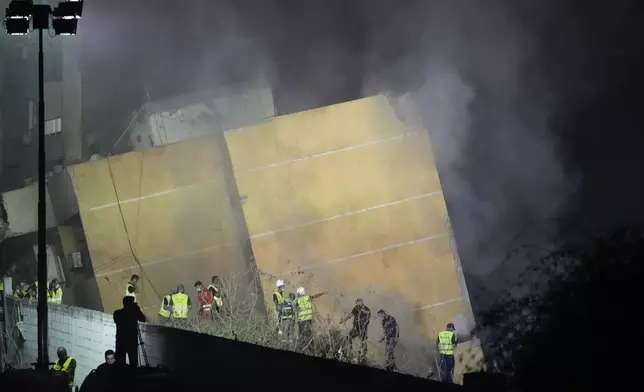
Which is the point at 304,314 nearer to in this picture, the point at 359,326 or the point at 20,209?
the point at 359,326

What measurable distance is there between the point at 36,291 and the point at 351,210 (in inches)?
213

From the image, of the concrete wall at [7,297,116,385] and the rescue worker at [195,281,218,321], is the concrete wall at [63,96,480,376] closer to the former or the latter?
the rescue worker at [195,281,218,321]

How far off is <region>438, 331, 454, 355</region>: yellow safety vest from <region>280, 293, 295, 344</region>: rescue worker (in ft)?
6.75

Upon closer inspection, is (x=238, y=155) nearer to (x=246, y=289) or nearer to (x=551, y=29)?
(x=246, y=289)

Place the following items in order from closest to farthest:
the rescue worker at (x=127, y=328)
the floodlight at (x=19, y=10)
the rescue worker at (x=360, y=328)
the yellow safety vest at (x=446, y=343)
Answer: the rescue worker at (x=127, y=328), the floodlight at (x=19, y=10), the rescue worker at (x=360, y=328), the yellow safety vest at (x=446, y=343)

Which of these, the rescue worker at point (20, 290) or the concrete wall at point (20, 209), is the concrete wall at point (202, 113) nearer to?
the concrete wall at point (20, 209)

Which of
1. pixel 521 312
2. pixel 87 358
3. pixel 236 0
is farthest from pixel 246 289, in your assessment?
pixel 521 312

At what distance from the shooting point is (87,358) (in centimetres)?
1033

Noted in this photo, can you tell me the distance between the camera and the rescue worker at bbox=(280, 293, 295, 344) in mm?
10000

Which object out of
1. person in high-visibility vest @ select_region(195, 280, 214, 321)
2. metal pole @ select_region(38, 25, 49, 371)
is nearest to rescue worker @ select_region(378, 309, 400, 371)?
person in high-visibility vest @ select_region(195, 280, 214, 321)

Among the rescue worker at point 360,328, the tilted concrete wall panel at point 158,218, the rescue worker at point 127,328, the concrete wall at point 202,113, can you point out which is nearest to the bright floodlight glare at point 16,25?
the tilted concrete wall panel at point 158,218

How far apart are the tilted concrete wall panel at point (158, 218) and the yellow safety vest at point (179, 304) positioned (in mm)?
1090

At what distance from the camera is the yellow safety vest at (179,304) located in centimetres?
1136

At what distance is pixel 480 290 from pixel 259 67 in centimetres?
573
